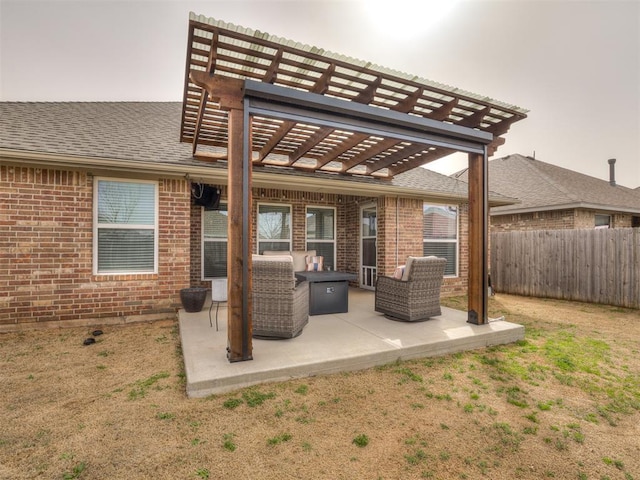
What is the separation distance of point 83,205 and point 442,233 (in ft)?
27.0

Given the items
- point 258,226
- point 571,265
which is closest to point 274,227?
point 258,226

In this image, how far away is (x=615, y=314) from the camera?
6.57 m

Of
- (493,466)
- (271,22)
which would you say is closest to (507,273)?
(493,466)

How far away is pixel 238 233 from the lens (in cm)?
319

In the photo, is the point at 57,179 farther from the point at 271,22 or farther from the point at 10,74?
the point at 10,74

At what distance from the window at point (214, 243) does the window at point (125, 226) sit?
156 cm

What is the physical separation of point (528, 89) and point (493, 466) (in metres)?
10.1

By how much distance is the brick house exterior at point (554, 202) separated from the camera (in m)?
10.8

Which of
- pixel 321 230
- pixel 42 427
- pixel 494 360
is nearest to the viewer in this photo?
pixel 42 427

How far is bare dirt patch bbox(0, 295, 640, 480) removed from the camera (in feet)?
6.54

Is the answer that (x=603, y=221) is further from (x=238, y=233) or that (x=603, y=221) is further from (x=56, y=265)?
(x=56, y=265)

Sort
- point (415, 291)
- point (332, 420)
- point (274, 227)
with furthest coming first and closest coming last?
1. point (274, 227)
2. point (415, 291)
3. point (332, 420)

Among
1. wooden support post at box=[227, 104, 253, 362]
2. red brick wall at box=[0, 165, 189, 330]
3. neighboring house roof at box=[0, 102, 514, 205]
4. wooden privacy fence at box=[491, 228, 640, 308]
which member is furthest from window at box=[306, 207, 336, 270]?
wooden privacy fence at box=[491, 228, 640, 308]

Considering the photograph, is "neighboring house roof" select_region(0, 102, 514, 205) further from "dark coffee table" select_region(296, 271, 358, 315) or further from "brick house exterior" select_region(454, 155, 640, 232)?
"brick house exterior" select_region(454, 155, 640, 232)
